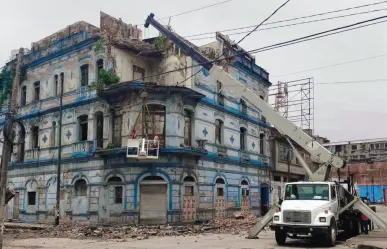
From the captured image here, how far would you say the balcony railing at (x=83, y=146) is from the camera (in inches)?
1102

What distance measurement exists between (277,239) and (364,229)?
651 centimetres

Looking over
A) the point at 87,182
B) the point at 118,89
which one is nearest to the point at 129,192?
the point at 87,182

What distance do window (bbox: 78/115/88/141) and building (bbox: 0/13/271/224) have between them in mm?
73

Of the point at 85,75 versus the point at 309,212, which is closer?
the point at 309,212

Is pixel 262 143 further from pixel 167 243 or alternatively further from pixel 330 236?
pixel 330 236

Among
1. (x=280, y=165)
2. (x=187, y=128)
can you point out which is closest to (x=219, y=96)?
(x=187, y=128)

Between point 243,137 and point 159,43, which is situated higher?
point 159,43

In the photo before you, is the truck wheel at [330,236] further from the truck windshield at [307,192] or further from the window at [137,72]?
the window at [137,72]

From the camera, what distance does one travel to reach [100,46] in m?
27.9

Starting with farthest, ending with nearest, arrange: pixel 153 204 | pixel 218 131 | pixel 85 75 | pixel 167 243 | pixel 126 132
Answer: pixel 218 131, pixel 85 75, pixel 126 132, pixel 153 204, pixel 167 243

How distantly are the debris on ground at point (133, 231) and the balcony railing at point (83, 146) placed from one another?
4.74 m

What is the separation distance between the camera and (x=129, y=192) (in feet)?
83.8

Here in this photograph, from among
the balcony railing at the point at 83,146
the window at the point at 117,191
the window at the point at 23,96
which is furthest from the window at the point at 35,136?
the window at the point at 117,191

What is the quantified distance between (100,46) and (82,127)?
18.1ft
